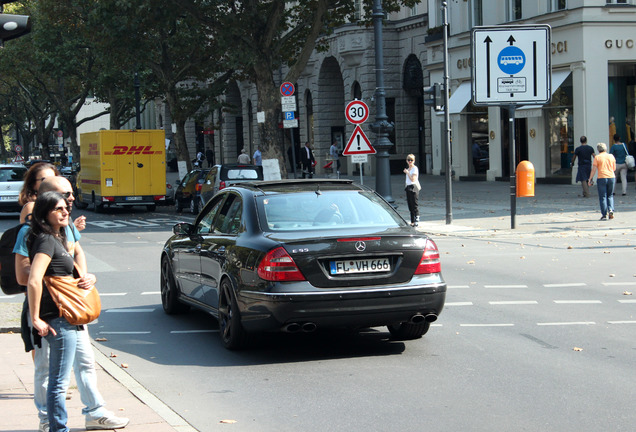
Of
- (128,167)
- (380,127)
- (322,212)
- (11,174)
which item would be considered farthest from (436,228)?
(11,174)

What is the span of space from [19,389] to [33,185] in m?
1.49

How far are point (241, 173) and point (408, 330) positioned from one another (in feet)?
61.7

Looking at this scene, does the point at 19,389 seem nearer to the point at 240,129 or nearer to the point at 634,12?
the point at 634,12

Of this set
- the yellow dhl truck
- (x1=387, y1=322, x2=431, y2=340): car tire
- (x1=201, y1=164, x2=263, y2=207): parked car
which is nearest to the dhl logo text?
the yellow dhl truck

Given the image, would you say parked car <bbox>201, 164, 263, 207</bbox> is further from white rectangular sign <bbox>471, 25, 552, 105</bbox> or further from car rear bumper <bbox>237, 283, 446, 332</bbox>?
car rear bumper <bbox>237, 283, 446, 332</bbox>

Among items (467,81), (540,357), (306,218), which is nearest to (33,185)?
(306,218)

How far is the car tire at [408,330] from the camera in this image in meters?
8.87

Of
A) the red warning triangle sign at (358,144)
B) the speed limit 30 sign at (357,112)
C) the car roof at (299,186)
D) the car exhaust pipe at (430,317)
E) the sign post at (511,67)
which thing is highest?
the sign post at (511,67)

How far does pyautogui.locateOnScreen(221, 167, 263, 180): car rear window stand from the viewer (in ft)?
88.4

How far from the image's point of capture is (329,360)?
8180 mm

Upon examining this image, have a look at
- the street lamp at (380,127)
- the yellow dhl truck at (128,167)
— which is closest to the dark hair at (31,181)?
the street lamp at (380,127)

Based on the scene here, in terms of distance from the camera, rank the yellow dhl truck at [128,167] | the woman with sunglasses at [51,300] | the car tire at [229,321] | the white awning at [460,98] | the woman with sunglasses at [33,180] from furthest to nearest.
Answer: the white awning at [460,98], the yellow dhl truck at [128,167], the car tire at [229,321], the woman with sunglasses at [33,180], the woman with sunglasses at [51,300]

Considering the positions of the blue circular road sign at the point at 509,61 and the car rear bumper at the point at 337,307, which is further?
the blue circular road sign at the point at 509,61

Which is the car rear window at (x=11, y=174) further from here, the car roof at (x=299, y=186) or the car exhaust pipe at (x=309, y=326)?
the car exhaust pipe at (x=309, y=326)
